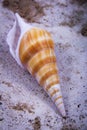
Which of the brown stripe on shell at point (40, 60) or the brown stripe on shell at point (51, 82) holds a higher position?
the brown stripe on shell at point (40, 60)

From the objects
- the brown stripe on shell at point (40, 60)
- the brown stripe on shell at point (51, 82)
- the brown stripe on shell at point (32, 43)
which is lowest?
the brown stripe on shell at point (51, 82)

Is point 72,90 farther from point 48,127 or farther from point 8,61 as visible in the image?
point 8,61

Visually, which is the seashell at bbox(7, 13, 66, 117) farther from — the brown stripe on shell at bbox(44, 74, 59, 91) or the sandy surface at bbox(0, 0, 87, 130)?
the sandy surface at bbox(0, 0, 87, 130)

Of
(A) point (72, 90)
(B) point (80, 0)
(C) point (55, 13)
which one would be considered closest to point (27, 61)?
(A) point (72, 90)

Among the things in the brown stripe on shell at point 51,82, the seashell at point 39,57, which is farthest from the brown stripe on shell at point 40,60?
the brown stripe on shell at point 51,82

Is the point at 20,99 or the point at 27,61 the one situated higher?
Answer: the point at 27,61

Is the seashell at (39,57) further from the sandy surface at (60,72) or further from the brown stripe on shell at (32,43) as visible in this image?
the sandy surface at (60,72)

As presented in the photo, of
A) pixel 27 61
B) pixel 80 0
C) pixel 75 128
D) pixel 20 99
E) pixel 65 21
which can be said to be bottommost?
pixel 75 128
